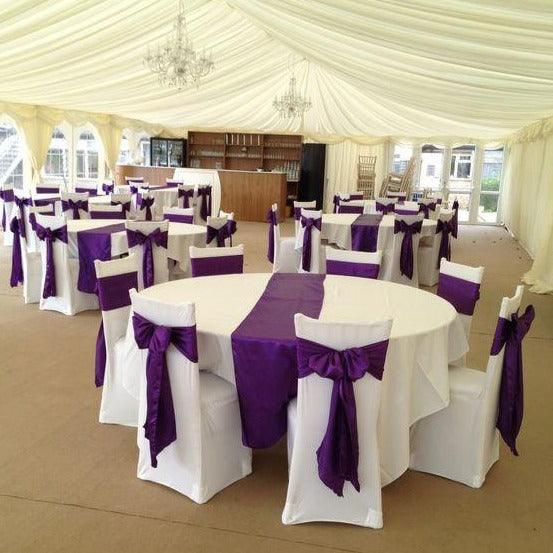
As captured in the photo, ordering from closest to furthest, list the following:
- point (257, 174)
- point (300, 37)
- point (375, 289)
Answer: point (375, 289)
point (300, 37)
point (257, 174)

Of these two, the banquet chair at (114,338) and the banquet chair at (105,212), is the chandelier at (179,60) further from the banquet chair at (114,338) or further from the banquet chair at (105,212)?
the banquet chair at (114,338)

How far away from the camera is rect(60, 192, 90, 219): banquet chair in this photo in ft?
29.2

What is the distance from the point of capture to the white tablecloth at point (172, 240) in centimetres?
613

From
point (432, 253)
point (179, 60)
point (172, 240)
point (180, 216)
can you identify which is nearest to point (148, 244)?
point (172, 240)

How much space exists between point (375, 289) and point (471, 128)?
11577 mm

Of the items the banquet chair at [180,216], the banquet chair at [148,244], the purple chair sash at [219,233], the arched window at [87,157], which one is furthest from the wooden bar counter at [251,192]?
the banquet chair at [148,244]

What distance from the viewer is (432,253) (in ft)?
27.4

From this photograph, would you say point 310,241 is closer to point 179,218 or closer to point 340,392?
point 179,218

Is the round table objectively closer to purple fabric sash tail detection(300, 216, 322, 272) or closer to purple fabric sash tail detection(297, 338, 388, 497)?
purple fabric sash tail detection(297, 338, 388, 497)

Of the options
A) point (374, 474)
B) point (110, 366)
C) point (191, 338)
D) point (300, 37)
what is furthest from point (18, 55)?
point (374, 474)

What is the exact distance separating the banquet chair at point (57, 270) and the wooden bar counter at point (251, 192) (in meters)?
9.57

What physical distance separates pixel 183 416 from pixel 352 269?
2.29 metres

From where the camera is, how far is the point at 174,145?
1812 cm

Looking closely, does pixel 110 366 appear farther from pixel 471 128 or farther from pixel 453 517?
pixel 471 128
